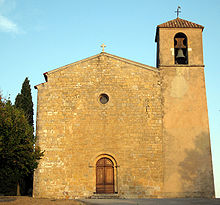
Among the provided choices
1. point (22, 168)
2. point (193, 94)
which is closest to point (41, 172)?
point (22, 168)

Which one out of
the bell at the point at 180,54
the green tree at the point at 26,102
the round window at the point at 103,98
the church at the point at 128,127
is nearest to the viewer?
the church at the point at 128,127

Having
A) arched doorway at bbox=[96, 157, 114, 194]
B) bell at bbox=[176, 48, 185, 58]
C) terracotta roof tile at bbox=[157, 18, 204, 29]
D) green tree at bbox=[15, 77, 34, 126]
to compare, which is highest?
terracotta roof tile at bbox=[157, 18, 204, 29]

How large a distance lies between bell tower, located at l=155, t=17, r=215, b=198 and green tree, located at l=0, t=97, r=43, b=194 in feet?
22.5

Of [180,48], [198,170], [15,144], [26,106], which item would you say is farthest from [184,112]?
[26,106]

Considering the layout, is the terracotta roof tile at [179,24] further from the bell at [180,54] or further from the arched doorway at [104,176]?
the arched doorway at [104,176]

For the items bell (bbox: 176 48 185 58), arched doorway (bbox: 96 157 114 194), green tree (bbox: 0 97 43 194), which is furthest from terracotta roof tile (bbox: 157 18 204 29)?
green tree (bbox: 0 97 43 194)

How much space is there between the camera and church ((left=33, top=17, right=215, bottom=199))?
612 inches

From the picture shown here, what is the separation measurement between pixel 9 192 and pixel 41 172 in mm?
5961

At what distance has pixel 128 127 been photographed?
1625cm

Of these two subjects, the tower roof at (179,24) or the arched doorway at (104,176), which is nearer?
the arched doorway at (104,176)

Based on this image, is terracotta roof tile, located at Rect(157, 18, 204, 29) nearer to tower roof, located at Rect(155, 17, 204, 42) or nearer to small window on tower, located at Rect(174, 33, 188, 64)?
tower roof, located at Rect(155, 17, 204, 42)

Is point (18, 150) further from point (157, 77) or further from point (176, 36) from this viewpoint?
point (176, 36)

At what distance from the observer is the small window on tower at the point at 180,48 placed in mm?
17547

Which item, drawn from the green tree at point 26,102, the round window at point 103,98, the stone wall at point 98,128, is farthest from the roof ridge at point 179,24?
the green tree at point 26,102
